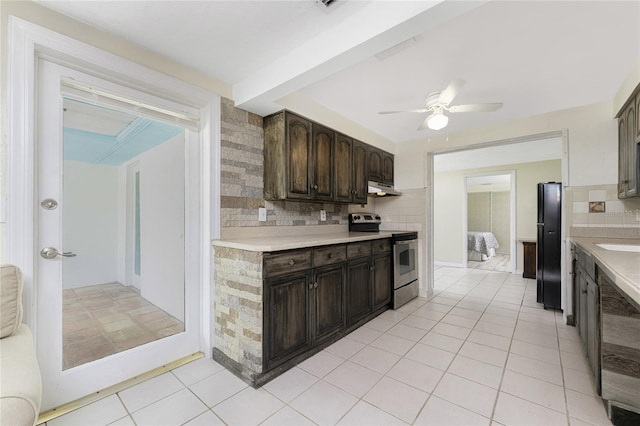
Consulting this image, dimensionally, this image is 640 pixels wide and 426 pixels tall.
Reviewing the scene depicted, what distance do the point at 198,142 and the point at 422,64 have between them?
77.4 inches

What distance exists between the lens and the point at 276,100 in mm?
2330

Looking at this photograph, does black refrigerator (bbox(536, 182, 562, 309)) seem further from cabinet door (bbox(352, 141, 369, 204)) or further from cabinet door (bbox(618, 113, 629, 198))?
cabinet door (bbox(352, 141, 369, 204))

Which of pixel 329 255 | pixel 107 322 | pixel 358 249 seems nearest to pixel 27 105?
pixel 107 322

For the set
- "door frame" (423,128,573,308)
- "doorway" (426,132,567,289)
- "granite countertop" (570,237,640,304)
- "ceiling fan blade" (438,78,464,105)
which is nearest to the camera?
"granite countertop" (570,237,640,304)

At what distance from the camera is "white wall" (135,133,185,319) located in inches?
95.3

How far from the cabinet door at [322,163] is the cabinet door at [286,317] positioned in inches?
41.7

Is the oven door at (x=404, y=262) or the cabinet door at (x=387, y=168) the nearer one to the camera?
the oven door at (x=404, y=262)

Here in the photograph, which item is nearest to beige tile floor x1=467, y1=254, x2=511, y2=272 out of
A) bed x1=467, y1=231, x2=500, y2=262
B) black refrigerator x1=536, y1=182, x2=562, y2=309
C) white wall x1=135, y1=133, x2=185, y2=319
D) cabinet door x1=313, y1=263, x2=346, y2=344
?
bed x1=467, y1=231, x2=500, y2=262

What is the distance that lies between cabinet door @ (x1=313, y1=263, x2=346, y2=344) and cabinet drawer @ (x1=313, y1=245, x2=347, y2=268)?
51 millimetres

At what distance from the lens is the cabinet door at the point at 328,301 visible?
2273 mm

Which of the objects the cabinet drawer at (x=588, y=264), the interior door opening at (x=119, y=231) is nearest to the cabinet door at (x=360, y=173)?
the interior door opening at (x=119, y=231)

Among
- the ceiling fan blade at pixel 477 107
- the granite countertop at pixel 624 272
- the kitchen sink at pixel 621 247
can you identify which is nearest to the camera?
the granite countertop at pixel 624 272

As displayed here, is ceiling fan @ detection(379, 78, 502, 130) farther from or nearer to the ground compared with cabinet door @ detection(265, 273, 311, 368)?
farther from the ground

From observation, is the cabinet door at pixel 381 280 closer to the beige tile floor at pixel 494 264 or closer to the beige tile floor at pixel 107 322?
the beige tile floor at pixel 107 322
